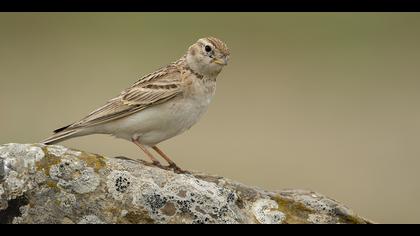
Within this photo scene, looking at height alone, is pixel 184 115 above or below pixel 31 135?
below

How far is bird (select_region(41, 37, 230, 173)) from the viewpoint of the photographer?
9219mm

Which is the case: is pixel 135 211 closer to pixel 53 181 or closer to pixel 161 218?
pixel 161 218

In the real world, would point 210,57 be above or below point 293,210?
above

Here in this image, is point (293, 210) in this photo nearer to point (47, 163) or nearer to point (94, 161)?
point (94, 161)

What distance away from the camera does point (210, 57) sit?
9836 mm

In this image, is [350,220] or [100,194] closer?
[100,194]

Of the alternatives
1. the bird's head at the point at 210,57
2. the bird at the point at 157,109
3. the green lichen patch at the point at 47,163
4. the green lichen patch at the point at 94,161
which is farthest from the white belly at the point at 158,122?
the green lichen patch at the point at 47,163

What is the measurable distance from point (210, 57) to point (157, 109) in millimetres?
901

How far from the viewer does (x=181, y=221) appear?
22.3 ft

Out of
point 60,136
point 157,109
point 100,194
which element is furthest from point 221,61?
point 100,194

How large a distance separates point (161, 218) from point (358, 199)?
7.99 meters

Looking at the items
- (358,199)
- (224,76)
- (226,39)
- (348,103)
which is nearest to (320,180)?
(358,199)

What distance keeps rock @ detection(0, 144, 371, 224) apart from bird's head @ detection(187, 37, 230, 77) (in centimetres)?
272

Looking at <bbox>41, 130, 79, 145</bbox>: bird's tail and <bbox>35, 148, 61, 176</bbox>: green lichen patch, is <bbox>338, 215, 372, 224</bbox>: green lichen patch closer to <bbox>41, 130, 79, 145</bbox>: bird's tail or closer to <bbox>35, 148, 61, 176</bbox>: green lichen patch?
<bbox>35, 148, 61, 176</bbox>: green lichen patch
